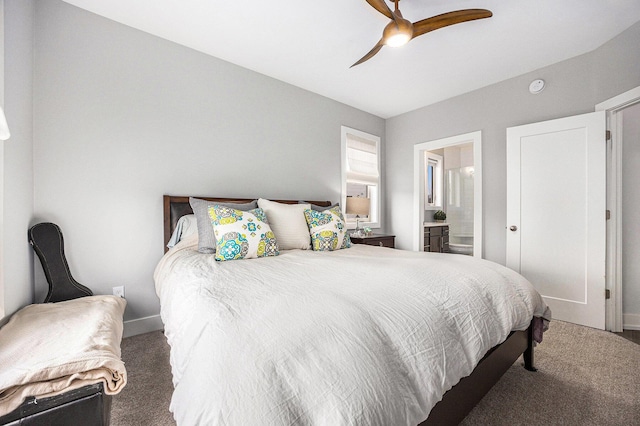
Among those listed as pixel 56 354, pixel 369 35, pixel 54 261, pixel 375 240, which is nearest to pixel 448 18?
pixel 369 35

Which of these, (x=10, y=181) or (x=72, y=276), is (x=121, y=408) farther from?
(x=10, y=181)

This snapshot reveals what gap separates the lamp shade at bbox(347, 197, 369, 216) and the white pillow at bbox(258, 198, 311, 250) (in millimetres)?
1272

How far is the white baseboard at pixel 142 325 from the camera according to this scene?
2.37 meters

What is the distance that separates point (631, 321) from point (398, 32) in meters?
3.45

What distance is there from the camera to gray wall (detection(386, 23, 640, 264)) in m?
2.60

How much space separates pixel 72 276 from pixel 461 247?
5930mm

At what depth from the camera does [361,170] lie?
431cm

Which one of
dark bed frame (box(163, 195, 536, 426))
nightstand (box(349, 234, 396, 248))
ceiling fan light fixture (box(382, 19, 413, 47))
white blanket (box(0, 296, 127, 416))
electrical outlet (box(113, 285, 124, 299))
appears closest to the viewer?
white blanket (box(0, 296, 127, 416))

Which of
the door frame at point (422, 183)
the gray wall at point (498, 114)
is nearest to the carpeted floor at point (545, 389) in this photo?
the gray wall at point (498, 114)

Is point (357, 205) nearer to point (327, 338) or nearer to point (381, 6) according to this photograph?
point (381, 6)

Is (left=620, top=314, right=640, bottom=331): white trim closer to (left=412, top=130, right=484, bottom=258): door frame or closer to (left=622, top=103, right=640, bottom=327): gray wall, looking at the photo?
(left=622, top=103, right=640, bottom=327): gray wall

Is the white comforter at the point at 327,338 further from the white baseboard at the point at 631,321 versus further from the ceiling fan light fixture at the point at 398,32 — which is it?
the white baseboard at the point at 631,321

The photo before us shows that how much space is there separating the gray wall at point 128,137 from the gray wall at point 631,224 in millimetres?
3652

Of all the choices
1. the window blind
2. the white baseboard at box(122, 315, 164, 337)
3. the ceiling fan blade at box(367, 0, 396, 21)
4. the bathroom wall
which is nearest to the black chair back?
the white baseboard at box(122, 315, 164, 337)
